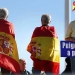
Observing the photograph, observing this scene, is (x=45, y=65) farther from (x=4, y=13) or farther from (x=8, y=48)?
(x=4, y=13)

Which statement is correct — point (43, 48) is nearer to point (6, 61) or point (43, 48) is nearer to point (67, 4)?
point (6, 61)

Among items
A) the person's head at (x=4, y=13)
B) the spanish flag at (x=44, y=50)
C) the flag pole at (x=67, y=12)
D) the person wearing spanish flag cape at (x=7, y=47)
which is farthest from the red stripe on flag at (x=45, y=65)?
the flag pole at (x=67, y=12)

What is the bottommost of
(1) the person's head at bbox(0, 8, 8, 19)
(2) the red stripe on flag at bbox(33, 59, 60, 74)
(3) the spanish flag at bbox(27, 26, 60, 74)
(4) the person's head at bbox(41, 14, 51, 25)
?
(2) the red stripe on flag at bbox(33, 59, 60, 74)

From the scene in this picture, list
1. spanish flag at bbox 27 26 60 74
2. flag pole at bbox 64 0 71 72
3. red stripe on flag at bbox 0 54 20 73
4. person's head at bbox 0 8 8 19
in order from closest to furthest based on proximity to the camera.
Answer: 1. red stripe on flag at bbox 0 54 20 73
2. person's head at bbox 0 8 8 19
3. spanish flag at bbox 27 26 60 74
4. flag pole at bbox 64 0 71 72

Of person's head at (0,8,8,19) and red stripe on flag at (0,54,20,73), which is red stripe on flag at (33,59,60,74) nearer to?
red stripe on flag at (0,54,20,73)

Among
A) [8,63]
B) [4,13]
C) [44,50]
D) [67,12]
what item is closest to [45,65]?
[44,50]

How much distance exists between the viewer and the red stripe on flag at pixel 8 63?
25.8ft

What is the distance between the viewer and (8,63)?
26.0 feet

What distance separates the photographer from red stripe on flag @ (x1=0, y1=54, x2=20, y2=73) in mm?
7863

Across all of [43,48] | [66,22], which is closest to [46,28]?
[43,48]

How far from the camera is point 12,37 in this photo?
796 centimetres

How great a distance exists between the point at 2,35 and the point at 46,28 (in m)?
0.84

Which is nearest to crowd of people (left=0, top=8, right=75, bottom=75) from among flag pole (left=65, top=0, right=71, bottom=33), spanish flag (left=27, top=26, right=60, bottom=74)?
spanish flag (left=27, top=26, right=60, bottom=74)

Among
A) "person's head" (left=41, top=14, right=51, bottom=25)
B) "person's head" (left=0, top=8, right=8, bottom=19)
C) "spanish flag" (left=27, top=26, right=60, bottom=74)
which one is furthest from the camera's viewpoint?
"person's head" (left=41, top=14, right=51, bottom=25)
